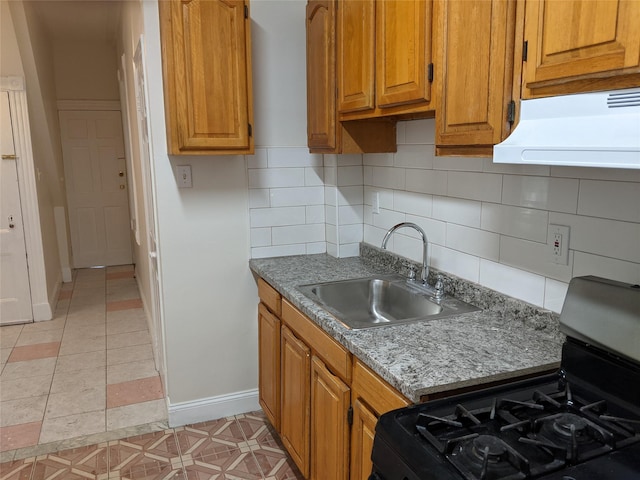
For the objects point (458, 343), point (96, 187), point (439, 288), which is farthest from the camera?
point (96, 187)

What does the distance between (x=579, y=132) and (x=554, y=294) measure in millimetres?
785

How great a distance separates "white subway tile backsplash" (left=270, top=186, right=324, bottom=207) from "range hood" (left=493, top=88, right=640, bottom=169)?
1696 millimetres

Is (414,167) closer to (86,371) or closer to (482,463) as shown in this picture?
(482,463)

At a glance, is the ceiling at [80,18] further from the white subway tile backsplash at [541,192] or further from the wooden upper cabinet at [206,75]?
the white subway tile backsplash at [541,192]

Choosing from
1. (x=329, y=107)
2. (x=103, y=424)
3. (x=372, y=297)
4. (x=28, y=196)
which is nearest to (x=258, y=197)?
(x=329, y=107)

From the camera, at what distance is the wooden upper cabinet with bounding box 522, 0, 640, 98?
3.40 feet

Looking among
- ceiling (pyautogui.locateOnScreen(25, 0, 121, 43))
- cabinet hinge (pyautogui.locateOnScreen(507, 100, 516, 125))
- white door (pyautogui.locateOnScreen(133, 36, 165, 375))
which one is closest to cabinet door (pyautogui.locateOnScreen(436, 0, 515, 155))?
cabinet hinge (pyautogui.locateOnScreen(507, 100, 516, 125))

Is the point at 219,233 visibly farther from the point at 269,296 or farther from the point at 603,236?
the point at 603,236

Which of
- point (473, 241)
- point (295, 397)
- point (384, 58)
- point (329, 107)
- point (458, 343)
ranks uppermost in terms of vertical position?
point (384, 58)

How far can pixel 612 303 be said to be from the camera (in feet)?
4.31

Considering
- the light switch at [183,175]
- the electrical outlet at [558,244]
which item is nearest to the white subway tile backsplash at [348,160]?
the light switch at [183,175]

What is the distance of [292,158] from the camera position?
9.17ft

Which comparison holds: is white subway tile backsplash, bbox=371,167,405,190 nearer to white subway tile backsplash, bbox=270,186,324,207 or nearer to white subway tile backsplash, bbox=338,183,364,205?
white subway tile backsplash, bbox=338,183,364,205

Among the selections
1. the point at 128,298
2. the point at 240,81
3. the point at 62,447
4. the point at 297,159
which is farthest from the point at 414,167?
the point at 128,298
